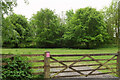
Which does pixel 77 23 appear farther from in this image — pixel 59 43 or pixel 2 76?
pixel 2 76

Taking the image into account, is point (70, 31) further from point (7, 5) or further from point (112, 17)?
point (7, 5)

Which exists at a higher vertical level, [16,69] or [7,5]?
[7,5]

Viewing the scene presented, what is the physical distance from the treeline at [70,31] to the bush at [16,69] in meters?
19.3

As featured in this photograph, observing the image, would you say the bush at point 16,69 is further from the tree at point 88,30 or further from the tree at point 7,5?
the tree at point 88,30

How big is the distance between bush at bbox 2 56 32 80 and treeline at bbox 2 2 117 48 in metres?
19.3

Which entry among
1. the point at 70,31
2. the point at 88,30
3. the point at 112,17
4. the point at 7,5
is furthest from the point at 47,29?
the point at 7,5

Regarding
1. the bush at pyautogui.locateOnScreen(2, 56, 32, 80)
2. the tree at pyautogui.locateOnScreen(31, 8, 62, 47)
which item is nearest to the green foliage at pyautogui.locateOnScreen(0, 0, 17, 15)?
the bush at pyautogui.locateOnScreen(2, 56, 32, 80)

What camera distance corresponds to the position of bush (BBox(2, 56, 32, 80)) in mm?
3064

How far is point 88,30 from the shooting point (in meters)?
24.1

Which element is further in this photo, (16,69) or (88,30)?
(88,30)

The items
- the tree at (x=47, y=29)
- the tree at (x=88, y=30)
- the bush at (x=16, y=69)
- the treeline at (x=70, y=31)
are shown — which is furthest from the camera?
the tree at (x=47, y=29)

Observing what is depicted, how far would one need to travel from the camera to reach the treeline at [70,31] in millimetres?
23281

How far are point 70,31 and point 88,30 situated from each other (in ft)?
13.3

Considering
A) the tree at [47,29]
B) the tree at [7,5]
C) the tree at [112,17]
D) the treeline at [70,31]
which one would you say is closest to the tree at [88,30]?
the treeline at [70,31]
